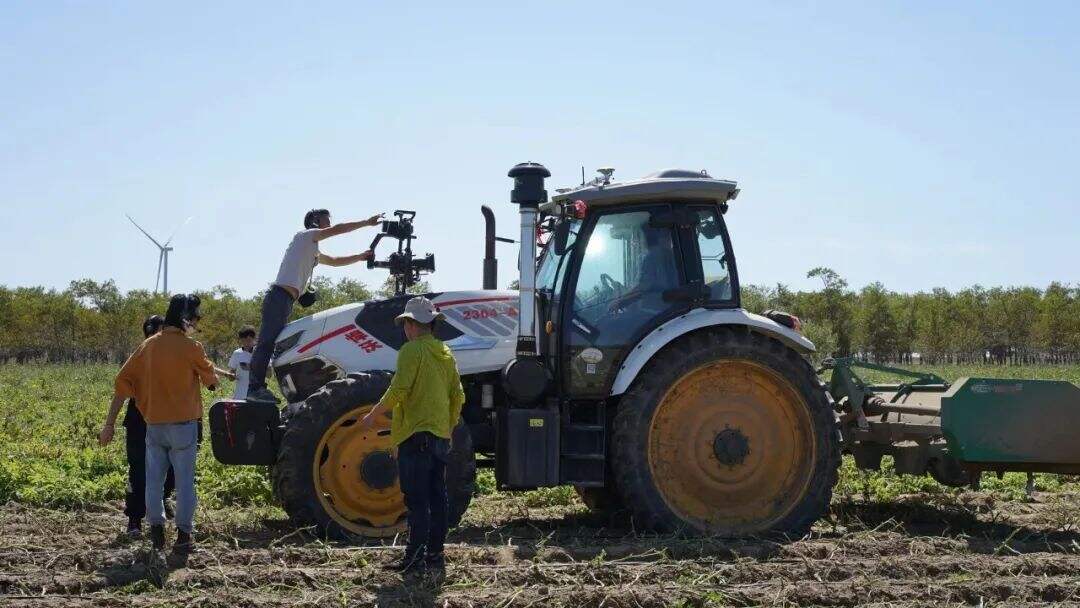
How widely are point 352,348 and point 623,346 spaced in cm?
190

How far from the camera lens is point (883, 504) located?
29.3ft

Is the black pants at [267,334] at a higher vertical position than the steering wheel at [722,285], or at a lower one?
lower

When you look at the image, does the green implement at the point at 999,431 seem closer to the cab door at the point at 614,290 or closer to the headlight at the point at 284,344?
the cab door at the point at 614,290

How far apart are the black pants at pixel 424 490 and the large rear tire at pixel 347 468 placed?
958 mm

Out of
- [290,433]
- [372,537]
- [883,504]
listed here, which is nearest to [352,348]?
[290,433]

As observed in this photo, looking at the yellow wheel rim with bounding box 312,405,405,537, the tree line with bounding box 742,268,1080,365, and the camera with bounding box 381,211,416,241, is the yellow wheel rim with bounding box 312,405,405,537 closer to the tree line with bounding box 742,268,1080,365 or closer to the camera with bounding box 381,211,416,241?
the camera with bounding box 381,211,416,241

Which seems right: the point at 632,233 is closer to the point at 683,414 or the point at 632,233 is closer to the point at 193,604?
the point at 683,414

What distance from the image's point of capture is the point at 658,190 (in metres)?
7.59

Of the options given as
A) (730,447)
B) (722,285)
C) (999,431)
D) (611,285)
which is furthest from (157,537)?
(999,431)

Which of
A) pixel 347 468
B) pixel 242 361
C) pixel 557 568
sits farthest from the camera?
pixel 242 361

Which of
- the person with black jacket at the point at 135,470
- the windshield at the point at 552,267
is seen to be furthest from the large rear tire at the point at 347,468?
the windshield at the point at 552,267

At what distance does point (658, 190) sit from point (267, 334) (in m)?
2.93

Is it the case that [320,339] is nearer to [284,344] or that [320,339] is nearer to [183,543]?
[284,344]

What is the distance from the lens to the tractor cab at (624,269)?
297 inches
